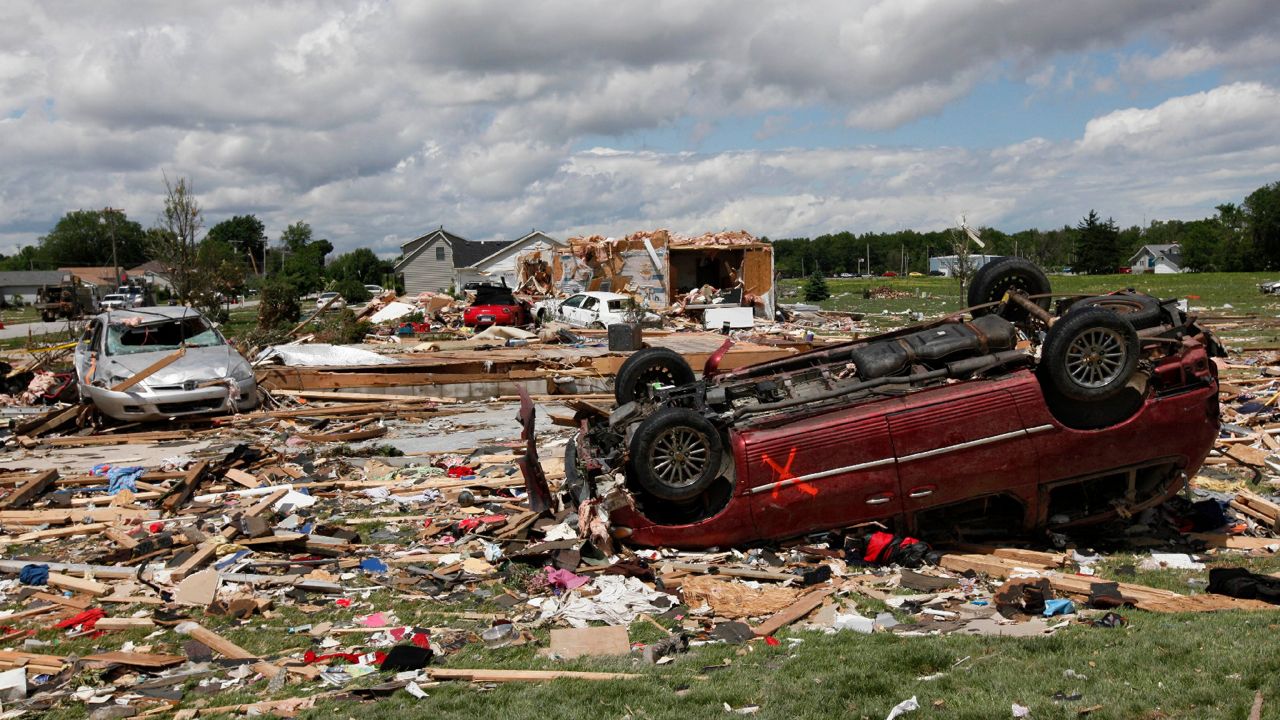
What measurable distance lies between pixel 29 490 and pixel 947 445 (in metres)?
9.32

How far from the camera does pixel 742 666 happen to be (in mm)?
5262

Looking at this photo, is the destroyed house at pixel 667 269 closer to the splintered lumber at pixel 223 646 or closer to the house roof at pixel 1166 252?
the splintered lumber at pixel 223 646

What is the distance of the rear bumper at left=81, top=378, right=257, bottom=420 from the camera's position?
45.3 ft

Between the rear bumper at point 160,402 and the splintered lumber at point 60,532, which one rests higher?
the rear bumper at point 160,402

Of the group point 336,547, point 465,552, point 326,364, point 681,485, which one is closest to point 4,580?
point 336,547

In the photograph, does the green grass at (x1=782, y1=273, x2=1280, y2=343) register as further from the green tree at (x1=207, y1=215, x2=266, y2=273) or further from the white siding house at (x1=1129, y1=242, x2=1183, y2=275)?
the green tree at (x1=207, y1=215, x2=266, y2=273)

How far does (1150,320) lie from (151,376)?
13528 mm

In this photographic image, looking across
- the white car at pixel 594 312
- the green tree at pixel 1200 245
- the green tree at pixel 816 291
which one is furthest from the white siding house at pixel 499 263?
the green tree at pixel 1200 245

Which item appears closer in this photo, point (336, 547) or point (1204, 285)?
point (336, 547)

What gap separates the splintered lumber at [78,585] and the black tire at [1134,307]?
313 inches

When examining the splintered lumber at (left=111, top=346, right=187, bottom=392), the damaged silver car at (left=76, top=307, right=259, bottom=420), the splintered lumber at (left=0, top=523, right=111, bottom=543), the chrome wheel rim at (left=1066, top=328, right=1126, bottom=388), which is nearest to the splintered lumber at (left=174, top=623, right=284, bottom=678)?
the splintered lumber at (left=0, top=523, right=111, bottom=543)

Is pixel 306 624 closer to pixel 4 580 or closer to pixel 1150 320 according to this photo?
pixel 4 580

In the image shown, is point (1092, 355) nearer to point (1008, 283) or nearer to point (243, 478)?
point (1008, 283)

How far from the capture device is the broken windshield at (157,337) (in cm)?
1527
